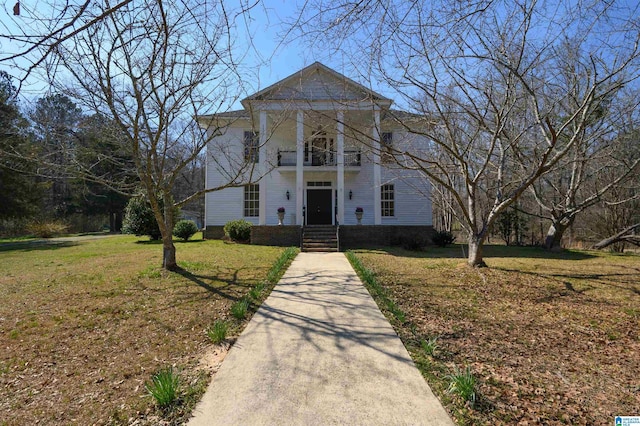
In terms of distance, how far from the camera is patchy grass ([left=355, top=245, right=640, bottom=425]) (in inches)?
112

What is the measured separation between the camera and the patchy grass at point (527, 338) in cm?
285

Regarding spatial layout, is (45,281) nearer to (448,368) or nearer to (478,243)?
(448,368)

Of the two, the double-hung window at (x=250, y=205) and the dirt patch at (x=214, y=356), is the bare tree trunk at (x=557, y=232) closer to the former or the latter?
the double-hung window at (x=250, y=205)

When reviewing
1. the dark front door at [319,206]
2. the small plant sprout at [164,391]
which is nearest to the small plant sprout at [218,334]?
the small plant sprout at [164,391]

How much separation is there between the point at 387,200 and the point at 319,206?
386 centimetres

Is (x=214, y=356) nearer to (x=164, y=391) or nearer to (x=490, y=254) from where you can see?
(x=164, y=391)

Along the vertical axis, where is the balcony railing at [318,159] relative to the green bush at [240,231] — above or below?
above

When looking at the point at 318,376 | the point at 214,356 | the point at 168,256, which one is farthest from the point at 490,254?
the point at 214,356

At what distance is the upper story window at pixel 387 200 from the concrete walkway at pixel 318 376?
13.2 meters

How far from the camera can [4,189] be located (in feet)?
69.7

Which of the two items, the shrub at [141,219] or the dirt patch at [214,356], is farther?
the shrub at [141,219]

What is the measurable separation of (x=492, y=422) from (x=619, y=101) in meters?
12.3

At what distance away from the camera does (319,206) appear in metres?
18.3

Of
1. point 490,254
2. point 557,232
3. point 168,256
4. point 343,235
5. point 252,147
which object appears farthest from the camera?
point 343,235
